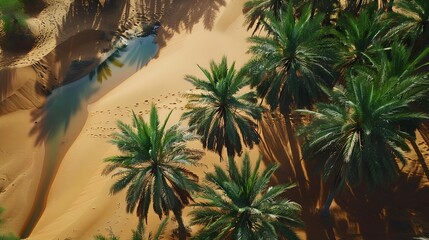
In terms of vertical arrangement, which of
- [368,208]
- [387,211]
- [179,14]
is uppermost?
[179,14]

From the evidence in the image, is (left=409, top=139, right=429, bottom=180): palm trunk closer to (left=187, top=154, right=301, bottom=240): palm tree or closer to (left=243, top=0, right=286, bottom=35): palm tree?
(left=187, top=154, right=301, bottom=240): palm tree

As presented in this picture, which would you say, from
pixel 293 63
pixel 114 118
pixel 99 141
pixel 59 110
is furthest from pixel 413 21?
pixel 59 110

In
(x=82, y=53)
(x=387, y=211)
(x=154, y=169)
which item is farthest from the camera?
(x=82, y=53)

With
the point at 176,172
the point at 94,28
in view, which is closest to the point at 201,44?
the point at 94,28

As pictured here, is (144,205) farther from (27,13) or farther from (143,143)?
(27,13)

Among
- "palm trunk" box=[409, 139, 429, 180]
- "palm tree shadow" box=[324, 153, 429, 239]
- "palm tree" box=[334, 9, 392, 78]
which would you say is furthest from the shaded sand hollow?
"palm trunk" box=[409, 139, 429, 180]

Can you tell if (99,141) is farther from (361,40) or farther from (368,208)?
(361,40)
